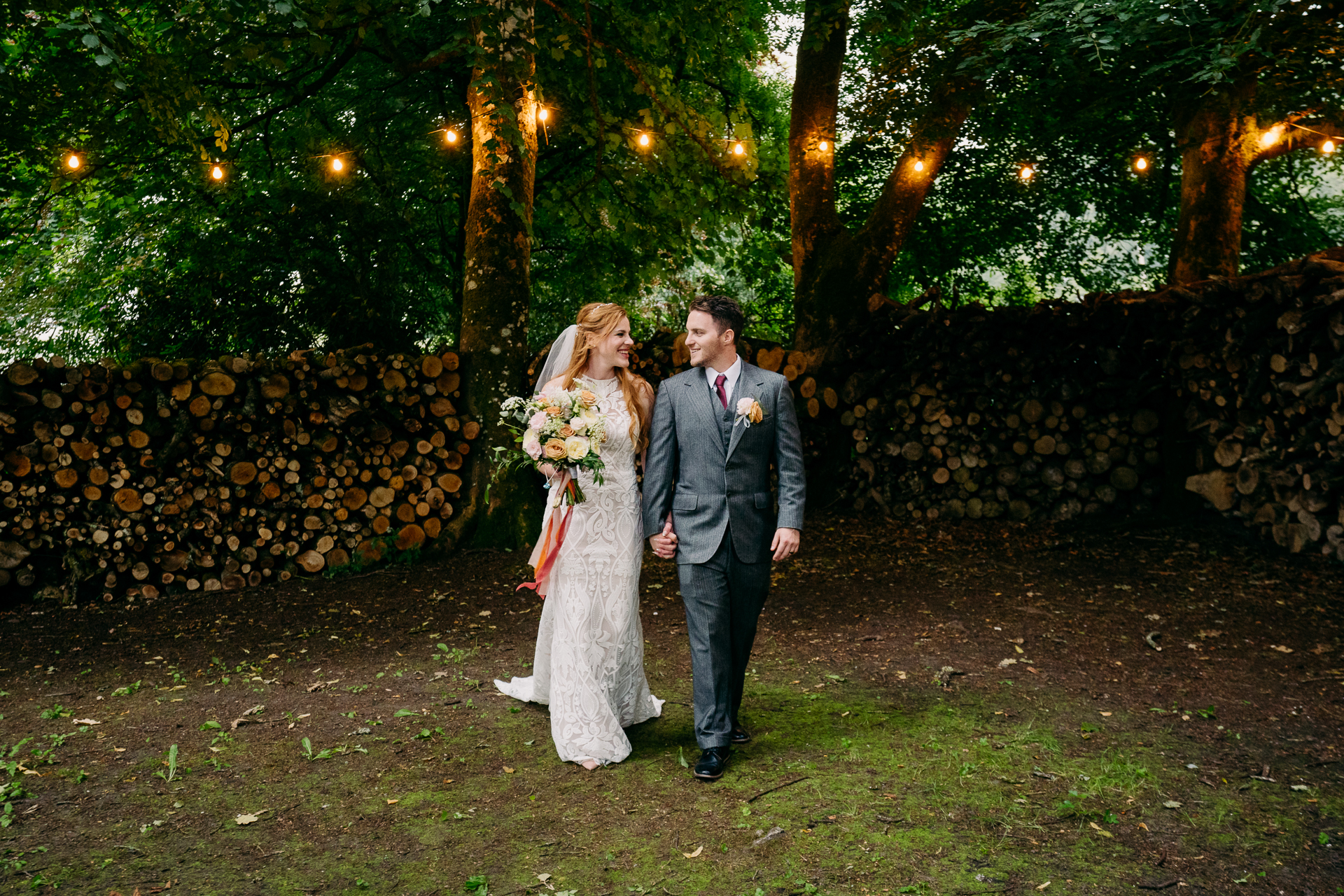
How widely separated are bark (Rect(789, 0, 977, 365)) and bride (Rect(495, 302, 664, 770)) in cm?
510

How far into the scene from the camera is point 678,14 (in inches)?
328

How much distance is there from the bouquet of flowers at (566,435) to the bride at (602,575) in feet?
0.30

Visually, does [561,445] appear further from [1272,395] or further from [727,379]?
[1272,395]

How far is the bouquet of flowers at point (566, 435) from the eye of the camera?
4.05m

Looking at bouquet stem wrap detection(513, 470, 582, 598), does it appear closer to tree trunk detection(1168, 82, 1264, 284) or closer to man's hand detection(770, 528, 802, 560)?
man's hand detection(770, 528, 802, 560)

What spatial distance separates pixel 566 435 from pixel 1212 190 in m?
7.52

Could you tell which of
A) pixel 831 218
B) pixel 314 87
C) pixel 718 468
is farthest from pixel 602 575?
pixel 314 87

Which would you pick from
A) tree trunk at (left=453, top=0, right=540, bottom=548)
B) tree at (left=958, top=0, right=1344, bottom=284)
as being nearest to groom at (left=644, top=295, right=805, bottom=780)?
tree at (left=958, top=0, right=1344, bottom=284)

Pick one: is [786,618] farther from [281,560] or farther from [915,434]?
[281,560]

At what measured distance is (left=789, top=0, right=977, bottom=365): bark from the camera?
9.26 m

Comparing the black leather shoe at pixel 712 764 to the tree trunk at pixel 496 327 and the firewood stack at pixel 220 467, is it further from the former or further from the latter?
the firewood stack at pixel 220 467

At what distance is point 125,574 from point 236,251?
4.52 metres

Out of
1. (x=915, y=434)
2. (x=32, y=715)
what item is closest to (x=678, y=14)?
(x=915, y=434)

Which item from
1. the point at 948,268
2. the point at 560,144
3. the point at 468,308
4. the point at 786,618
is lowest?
the point at 786,618
